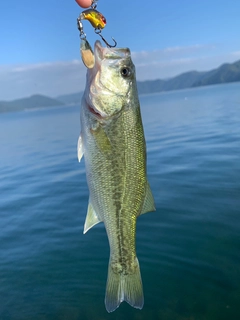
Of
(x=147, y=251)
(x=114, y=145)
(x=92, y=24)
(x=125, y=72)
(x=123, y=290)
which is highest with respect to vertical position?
(x=92, y=24)

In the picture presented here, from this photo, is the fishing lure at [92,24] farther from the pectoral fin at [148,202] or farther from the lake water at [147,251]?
A: the lake water at [147,251]

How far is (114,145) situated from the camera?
3611 mm

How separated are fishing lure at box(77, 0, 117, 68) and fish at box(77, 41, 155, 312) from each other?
0.11m

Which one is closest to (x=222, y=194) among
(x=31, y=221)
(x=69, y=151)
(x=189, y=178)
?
(x=189, y=178)

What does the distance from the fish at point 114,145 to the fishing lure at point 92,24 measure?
111 millimetres

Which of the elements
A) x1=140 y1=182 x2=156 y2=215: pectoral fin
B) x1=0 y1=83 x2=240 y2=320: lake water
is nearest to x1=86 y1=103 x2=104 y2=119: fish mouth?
x1=140 y1=182 x2=156 y2=215: pectoral fin

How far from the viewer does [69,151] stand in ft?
80.4

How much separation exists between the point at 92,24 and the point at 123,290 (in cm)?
312

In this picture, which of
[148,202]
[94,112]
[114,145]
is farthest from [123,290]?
[94,112]

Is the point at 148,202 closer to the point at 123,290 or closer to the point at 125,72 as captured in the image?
the point at 123,290

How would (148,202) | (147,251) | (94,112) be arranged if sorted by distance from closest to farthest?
(94,112) → (148,202) → (147,251)

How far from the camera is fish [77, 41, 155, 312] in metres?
3.59

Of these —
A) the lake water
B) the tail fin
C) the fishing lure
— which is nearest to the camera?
the fishing lure

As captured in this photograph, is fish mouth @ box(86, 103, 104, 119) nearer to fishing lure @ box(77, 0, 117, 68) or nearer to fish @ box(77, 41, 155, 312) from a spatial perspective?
fish @ box(77, 41, 155, 312)
